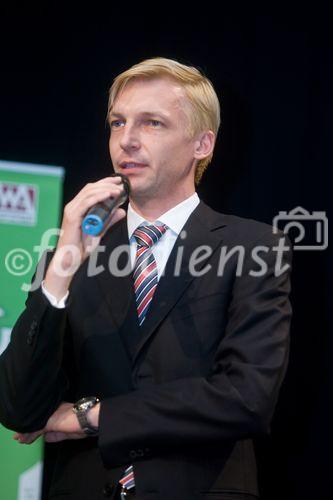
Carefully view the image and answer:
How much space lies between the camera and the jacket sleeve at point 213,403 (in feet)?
5.44

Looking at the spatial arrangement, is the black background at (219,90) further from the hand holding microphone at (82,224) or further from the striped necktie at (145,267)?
the hand holding microphone at (82,224)

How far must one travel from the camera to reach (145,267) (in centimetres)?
198

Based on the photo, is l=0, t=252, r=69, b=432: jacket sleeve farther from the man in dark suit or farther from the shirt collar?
the shirt collar

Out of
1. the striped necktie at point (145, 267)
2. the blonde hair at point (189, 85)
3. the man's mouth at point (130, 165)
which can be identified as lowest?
the striped necktie at point (145, 267)

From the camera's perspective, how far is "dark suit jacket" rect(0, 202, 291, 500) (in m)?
1.67

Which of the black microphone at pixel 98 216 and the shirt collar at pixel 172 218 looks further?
the shirt collar at pixel 172 218

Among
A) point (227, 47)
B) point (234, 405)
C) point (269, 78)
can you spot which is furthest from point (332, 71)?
point (234, 405)

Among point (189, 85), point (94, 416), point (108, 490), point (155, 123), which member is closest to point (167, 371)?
point (94, 416)

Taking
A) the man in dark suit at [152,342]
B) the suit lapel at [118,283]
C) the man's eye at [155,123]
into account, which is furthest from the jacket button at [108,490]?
the man's eye at [155,123]

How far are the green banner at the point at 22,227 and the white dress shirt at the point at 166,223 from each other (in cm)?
72

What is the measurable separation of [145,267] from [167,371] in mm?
325

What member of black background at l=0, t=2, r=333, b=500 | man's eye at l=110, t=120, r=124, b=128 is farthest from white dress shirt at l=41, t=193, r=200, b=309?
black background at l=0, t=2, r=333, b=500

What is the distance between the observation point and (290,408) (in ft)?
9.48

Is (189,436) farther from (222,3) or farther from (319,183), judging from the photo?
(222,3)
